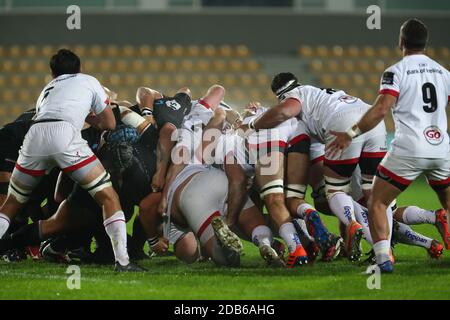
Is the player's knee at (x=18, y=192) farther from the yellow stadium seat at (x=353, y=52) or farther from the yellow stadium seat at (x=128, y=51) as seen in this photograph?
the yellow stadium seat at (x=353, y=52)

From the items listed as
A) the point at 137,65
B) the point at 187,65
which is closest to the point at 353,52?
the point at 187,65

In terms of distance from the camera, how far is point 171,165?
27.4 feet

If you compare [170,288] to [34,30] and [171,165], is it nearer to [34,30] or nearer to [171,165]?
[171,165]

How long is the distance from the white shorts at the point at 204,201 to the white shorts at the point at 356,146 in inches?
37.8

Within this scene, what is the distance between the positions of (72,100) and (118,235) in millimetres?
1286

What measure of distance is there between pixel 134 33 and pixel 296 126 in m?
14.1

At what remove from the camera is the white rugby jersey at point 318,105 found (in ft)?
26.8

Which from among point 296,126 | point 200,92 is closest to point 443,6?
point 200,92

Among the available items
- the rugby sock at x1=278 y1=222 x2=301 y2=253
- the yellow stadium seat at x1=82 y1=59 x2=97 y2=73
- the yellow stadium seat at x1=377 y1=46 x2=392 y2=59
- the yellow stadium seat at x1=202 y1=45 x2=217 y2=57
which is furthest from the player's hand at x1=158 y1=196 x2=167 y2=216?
the yellow stadium seat at x1=377 y1=46 x2=392 y2=59

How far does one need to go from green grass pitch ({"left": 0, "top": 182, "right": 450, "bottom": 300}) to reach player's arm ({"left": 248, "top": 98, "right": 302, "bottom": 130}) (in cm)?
132

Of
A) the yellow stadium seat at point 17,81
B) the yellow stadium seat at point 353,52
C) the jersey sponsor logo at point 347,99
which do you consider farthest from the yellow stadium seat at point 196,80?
the jersey sponsor logo at point 347,99

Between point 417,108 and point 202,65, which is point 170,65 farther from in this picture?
point 417,108

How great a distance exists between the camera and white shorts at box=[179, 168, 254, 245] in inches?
313

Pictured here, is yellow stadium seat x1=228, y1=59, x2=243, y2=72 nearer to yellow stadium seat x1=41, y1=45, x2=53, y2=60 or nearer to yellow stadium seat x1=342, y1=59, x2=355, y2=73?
yellow stadium seat x1=342, y1=59, x2=355, y2=73
